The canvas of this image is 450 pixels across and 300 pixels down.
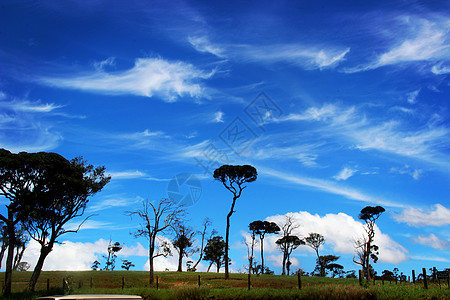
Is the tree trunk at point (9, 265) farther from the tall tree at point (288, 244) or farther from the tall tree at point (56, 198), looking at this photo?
the tall tree at point (288, 244)

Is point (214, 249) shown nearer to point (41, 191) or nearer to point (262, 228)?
point (262, 228)

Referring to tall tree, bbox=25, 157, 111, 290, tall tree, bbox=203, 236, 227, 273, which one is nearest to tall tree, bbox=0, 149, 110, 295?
tall tree, bbox=25, 157, 111, 290

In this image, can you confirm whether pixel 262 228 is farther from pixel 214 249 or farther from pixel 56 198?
pixel 56 198

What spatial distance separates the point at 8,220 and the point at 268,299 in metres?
22.7

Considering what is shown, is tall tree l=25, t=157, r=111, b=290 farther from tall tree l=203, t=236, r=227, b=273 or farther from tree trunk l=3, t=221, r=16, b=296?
tall tree l=203, t=236, r=227, b=273

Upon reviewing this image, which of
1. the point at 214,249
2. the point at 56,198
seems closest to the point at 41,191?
the point at 56,198

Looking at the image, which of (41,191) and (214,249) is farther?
(214,249)

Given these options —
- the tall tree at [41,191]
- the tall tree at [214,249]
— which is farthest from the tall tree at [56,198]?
the tall tree at [214,249]

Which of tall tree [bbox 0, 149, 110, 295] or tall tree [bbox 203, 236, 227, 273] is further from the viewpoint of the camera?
tall tree [bbox 203, 236, 227, 273]

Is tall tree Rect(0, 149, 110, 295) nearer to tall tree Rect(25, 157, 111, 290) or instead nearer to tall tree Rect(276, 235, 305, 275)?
tall tree Rect(25, 157, 111, 290)

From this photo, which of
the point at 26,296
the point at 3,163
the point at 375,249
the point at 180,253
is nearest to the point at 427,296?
the point at 26,296

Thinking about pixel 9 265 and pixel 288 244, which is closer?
pixel 9 265

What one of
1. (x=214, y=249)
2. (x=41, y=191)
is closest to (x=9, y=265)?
(x=41, y=191)

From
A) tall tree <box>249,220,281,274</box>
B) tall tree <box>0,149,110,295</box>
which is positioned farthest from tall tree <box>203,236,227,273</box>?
tall tree <box>0,149,110,295</box>
